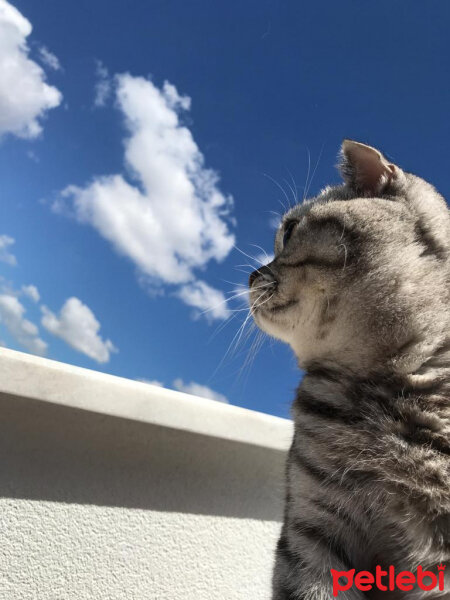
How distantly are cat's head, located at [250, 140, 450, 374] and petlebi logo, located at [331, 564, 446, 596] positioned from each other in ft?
1.03

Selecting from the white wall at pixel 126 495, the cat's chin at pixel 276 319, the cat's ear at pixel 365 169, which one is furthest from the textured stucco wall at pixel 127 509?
the cat's ear at pixel 365 169

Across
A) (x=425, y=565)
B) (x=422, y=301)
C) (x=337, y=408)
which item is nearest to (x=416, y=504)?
(x=425, y=565)

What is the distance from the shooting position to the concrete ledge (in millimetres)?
1045

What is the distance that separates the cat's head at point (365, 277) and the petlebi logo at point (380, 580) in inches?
12.3

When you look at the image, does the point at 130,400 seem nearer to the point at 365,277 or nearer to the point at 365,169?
the point at 365,277

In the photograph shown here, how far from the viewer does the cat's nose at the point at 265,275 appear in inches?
41.9

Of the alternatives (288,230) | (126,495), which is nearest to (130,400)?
(126,495)

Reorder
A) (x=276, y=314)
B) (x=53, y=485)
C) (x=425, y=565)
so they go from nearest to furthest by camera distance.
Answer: (x=425, y=565) → (x=276, y=314) → (x=53, y=485)

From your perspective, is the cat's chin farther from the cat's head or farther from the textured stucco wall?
the textured stucco wall

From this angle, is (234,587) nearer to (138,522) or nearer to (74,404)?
(138,522)

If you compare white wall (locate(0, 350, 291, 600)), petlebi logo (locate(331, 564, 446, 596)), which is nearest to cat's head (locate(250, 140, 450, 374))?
petlebi logo (locate(331, 564, 446, 596))

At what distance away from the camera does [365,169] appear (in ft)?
3.53

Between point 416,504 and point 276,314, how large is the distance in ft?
→ 1.45

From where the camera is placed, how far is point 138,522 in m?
1.26
